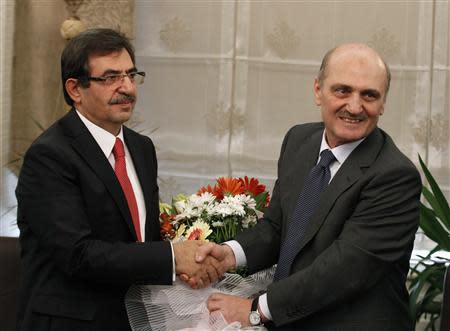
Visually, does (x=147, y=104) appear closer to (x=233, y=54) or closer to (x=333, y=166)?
(x=233, y=54)

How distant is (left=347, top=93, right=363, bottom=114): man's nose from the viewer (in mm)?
2510

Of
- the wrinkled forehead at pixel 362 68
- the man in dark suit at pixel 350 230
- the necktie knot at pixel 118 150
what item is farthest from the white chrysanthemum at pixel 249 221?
the wrinkled forehead at pixel 362 68

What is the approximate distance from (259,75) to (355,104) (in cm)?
175

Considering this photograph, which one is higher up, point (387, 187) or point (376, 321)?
point (387, 187)

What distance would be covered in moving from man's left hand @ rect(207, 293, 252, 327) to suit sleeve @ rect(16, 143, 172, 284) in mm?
157

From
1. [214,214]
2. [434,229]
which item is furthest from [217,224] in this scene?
[434,229]

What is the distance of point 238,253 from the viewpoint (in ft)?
8.94

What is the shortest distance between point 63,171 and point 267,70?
6.08 feet

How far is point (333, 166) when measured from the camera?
8.64 ft

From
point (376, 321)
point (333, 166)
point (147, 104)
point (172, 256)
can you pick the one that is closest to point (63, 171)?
point (172, 256)

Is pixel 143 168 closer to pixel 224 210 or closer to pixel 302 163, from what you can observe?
pixel 224 210

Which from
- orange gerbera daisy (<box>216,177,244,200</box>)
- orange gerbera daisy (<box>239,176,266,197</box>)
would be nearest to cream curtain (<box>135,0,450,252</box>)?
orange gerbera daisy (<box>239,176,266,197</box>)

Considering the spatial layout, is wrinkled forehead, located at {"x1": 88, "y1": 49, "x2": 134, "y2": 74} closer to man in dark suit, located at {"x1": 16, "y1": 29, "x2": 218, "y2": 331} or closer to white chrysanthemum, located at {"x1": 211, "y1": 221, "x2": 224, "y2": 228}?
man in dark suit, located at {"x1": 16, "y1": 29, "x2": 218, "y2": 331}

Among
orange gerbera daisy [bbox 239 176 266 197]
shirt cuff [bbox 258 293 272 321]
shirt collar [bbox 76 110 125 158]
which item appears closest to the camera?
shirt cuff [bbox 258 293 272 321]
